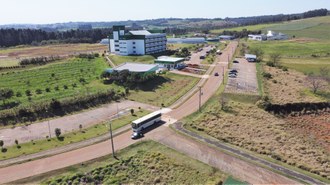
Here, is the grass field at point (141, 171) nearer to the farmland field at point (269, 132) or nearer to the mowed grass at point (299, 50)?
the farmland field at point (269, 132)

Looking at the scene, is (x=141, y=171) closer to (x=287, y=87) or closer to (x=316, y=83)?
(x=287, y=87)

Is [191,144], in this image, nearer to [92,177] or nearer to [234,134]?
[234,134]

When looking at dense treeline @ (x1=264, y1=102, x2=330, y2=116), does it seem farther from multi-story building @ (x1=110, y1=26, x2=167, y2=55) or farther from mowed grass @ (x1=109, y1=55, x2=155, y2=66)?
multi-story building @ (x1=110, y1=26, x2=167, y2=55)

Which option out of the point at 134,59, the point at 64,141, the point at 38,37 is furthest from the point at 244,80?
the point at 38,37

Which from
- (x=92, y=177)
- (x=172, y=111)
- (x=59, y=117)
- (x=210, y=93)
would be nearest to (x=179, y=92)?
(x=210, y=93)

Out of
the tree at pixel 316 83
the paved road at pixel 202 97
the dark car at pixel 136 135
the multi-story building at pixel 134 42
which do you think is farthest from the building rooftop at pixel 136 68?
the tree at pixel 316 83

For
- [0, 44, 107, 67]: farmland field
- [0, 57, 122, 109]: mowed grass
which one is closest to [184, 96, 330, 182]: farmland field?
[0, 57, 122, 109]: mowed grass

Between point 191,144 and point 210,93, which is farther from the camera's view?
point 210,93
